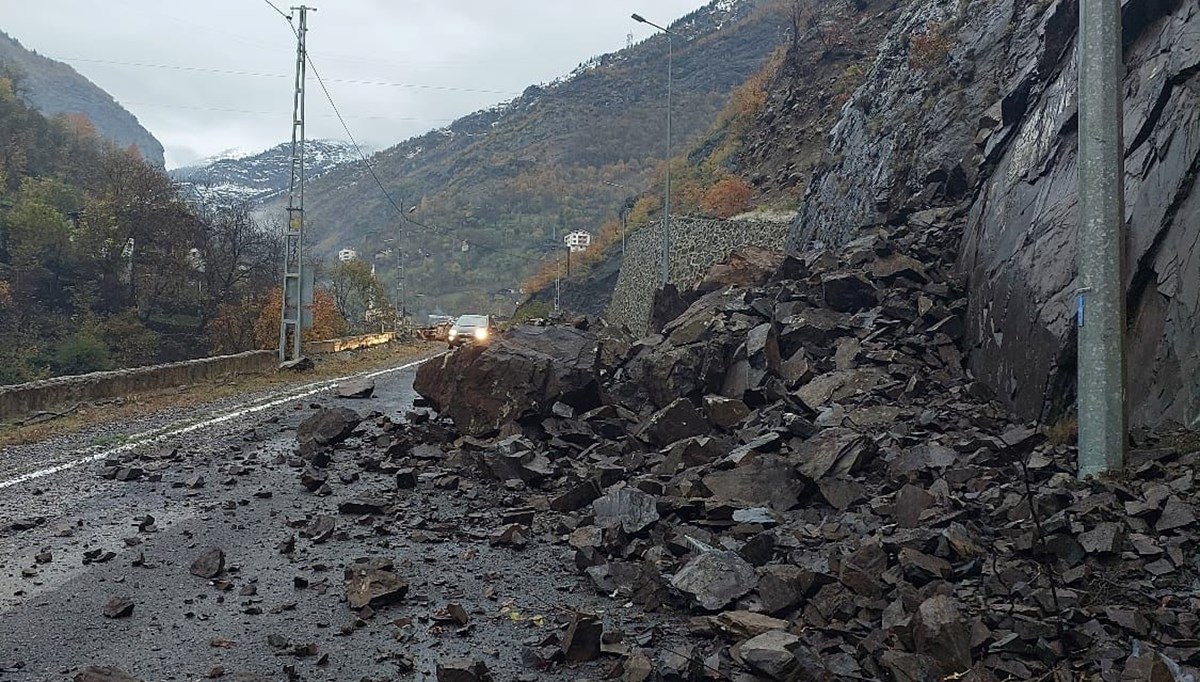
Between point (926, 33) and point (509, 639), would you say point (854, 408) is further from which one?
point (926, 33)

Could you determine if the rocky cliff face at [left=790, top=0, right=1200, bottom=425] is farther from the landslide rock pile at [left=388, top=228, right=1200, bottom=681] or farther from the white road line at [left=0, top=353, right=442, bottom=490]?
the white road line at [left=0, top=353, right=442, bottom=490]

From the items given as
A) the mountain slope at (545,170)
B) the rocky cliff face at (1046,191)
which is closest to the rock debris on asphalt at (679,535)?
the rocky cliff face at (1046,191)

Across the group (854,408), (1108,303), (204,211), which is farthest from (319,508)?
(204,211)

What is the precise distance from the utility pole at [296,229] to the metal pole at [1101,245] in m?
21.9

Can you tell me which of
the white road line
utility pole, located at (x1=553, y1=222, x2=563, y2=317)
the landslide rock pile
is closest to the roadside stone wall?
utility pole, located at (x1=553, y1=222, x2=563, y2=317)

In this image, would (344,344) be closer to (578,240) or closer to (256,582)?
(256,582)

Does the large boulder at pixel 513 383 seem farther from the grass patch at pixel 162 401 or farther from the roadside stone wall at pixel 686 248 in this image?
the roadside stone wall at pixel 686 248

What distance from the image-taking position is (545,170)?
115 metres

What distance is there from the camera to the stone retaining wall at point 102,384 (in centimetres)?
1298

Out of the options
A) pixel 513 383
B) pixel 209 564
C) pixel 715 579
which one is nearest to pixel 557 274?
pixel 513 383

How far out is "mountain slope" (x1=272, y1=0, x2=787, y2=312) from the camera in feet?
352

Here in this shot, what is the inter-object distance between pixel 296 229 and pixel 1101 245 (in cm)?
2424

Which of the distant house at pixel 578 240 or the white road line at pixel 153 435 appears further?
the distant house at pixel 578 240

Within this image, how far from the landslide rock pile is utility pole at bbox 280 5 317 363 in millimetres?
14804
